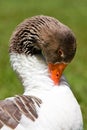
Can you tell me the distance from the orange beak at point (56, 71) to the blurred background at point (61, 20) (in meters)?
1.74

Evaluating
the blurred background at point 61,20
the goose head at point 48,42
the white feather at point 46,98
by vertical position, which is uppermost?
the goose head at point 48,42

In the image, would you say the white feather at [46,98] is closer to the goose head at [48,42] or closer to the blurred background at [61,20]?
the goose head at [48,42]

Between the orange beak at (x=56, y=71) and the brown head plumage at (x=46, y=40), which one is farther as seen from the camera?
the orange beak at (x=56, y=71)

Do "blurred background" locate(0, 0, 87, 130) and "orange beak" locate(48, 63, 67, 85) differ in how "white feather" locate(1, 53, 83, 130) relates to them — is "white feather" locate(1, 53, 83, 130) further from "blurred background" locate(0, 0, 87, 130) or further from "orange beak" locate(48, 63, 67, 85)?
"blurred background" locate(0, 0, 87, 130)

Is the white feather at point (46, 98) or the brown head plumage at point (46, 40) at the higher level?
the brown head plumage at point (46, 40)

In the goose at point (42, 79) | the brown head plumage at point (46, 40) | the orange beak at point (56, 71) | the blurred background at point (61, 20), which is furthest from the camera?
the blurred background at point (61, 20)

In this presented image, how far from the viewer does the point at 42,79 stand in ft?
19.2

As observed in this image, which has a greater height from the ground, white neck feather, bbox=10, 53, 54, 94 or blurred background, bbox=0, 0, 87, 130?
white neck feather, bbox=10, 53, 54, 94

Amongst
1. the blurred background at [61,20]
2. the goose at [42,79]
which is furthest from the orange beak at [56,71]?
the blurred background at [61,20]

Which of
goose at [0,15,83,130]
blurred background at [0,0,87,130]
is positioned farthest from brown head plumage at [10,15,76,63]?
blurred background at [0,0,87,130]

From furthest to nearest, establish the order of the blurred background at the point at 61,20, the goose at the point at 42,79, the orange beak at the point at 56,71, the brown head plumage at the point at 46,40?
the blurred background at the point at 61,20 < the orange beak at the point at 56,71 < the brown head plumage at the point at 46,40 < the goose at the point at 42,79

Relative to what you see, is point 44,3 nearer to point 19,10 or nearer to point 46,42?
point 19,10

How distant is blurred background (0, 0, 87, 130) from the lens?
9250 millimetres

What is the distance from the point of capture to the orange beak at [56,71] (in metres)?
5.82
